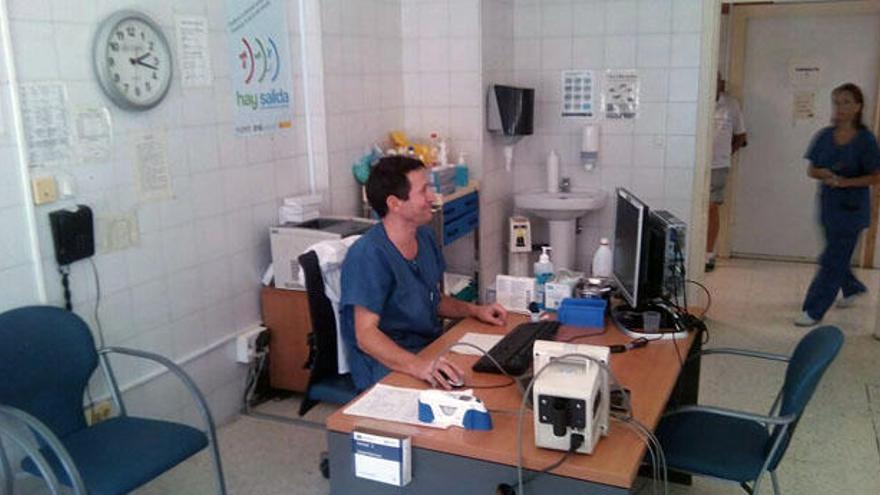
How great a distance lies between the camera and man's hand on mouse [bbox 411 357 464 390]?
6.40 ft

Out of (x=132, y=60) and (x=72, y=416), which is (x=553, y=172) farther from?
(x=72, y=416)

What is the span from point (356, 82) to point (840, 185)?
9.15 feet

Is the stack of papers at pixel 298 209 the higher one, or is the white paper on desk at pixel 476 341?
the stack of papers at pixel 298 209

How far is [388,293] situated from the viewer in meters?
2.39

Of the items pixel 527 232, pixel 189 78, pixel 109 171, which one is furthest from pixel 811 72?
pixel 109 171

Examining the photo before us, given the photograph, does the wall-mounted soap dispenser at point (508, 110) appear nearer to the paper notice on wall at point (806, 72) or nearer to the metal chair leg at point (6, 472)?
the paper notice on wall at point (806, 72)

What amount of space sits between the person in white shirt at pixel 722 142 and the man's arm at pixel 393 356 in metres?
3.93

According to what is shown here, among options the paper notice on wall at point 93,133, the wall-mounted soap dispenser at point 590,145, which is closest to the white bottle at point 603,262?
the paper notice on wall at point 93,133

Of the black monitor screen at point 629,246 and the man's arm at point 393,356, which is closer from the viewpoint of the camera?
the man's arm at point 393,356

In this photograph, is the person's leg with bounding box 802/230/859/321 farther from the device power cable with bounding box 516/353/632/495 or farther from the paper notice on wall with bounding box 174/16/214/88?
the paper notice on wall with bounding box 174/16/214/88

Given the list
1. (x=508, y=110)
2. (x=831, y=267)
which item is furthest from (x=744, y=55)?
(x=508, y=110)

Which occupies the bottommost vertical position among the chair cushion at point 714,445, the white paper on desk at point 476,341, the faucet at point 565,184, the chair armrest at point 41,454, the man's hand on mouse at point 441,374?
the chair cushion at point 714,445

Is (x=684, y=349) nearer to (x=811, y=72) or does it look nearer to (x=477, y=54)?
(x=477, y=54)

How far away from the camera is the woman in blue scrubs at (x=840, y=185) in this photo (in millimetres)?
4160
